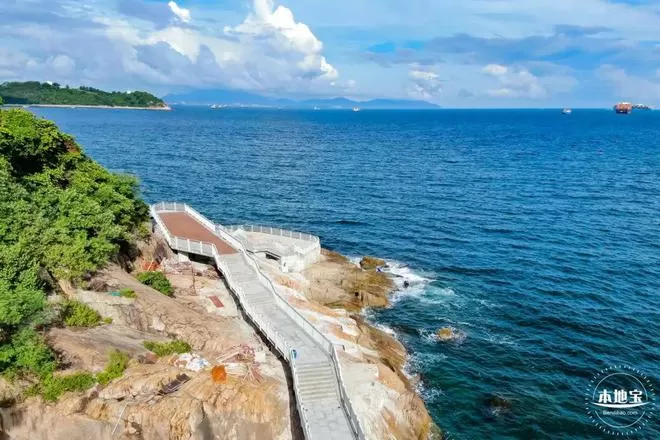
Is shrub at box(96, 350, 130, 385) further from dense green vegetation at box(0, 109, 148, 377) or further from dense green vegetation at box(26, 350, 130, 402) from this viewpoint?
dense green vegetation at box(0, 109, 148, 377)

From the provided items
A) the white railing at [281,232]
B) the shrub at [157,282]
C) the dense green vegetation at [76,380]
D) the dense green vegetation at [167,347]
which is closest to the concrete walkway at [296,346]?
the shrub at [157,282]

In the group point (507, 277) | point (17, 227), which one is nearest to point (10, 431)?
point (17, 227)

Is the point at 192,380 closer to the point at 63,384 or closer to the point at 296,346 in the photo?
the point at 63,384

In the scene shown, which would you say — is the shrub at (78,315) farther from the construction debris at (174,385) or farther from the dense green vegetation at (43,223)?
the construction debris at (174,385)

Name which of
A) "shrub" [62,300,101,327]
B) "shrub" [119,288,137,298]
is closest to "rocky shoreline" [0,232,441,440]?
"shrub" [119,288,137,298]

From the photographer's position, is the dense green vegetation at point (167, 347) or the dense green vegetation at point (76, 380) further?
the dense green vegetation at point (167, 347)

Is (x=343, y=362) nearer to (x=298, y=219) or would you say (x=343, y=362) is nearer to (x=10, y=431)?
(x=10, y=431)
